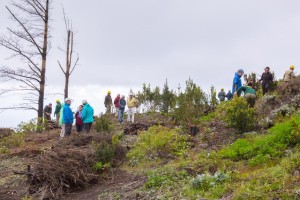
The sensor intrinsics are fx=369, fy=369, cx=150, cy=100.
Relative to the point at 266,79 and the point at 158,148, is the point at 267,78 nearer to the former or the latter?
the point at 266,79

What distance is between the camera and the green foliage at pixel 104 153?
10805 millimetres

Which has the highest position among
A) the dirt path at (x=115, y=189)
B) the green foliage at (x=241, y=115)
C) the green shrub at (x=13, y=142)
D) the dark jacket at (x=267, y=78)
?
the dark jacket at (x=267, y=78)

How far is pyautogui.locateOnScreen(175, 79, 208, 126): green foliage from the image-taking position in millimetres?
14720

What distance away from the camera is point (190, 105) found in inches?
596

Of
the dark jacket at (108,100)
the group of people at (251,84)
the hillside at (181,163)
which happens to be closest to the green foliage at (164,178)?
the hillside at (181,163)

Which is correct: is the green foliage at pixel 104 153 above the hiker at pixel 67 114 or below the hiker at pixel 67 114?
below

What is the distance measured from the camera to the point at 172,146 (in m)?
11.7

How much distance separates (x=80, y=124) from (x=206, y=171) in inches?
304

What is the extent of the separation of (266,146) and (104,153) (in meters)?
4.58

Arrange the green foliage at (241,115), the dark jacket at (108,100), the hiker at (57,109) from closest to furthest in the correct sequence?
the green foliage at (241,115) → the hiker at (57,109) → the dark jacket at (108,100)

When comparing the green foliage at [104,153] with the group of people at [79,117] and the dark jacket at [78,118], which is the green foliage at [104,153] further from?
the dark jacket at [78,118]

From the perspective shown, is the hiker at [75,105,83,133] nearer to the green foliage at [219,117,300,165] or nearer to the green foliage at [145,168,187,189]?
the green foliage at [145,168,187,189]

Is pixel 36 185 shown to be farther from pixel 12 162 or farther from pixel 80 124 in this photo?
pixel 80 124

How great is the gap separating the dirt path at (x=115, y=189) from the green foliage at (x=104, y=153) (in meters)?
0.75
